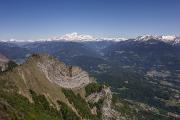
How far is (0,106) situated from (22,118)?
91.0ft

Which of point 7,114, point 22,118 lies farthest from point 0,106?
point 22,118

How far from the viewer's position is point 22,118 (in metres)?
193

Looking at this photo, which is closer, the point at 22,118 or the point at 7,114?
the point at 7,114

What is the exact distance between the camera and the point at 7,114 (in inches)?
6654

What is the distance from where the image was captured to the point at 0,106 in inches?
6594

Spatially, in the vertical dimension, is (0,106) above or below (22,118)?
above

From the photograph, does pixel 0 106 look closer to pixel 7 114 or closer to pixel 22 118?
pixel 7 114

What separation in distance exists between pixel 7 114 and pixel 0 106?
5044 millimetres

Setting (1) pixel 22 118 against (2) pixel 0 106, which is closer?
(2) pixel 0 106
